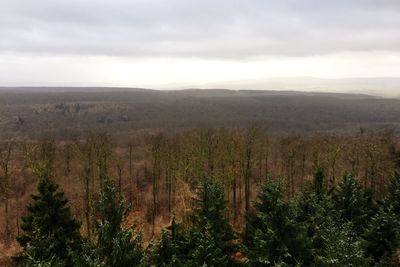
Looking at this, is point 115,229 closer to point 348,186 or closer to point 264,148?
point 348,186

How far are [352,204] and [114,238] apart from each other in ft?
79.6

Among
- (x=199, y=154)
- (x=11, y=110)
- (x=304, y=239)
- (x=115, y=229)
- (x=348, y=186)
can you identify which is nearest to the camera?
(x=115, y=229)

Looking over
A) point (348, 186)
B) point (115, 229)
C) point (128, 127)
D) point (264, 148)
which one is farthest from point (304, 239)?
point (128, 127)

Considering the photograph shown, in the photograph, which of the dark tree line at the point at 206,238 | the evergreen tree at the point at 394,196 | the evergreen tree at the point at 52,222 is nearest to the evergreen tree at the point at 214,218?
the dark tree line at the point at 206,238

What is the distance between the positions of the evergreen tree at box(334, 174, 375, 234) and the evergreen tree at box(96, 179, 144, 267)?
22375 millimetres

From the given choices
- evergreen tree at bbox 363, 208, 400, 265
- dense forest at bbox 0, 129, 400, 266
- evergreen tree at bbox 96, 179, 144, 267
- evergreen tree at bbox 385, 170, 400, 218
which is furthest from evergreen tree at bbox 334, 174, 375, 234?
evergreen tree at bbox 96, 179, 144, 267

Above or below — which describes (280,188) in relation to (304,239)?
above

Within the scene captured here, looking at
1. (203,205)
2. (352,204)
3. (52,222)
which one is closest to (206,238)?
(203,205)

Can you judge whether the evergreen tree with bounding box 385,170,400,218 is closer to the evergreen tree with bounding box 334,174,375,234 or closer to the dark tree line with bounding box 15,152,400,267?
the evergreen tree with bounding box 334,174,375,234

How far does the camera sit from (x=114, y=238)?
19656mm

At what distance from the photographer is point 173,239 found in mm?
25516

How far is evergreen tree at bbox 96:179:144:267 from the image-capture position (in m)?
18.8

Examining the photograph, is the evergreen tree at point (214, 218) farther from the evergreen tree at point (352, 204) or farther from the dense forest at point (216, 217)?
the evergreen tree at point (352, 204)

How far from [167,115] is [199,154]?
130998 millimetres
